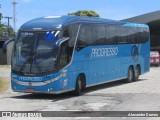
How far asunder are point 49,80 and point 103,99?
209cm

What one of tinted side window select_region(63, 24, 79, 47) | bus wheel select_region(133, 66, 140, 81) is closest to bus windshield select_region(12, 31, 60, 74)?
tinted side window select_region(63, 24, 79, 47)

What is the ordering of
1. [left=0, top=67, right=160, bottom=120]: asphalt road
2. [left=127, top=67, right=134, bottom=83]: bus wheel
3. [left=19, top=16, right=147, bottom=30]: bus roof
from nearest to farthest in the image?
A: [left=0, top=67, right=160, bottom=120]: asphalt road → [left=19, top=16, right=147, bottom=30]: bus roof → [left=127, top=67, right=134, bottom=83]: bus wheel

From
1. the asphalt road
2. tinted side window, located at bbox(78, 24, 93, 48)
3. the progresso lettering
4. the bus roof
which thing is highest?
the bus roof

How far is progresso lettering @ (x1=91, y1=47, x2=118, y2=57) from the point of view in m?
20.8

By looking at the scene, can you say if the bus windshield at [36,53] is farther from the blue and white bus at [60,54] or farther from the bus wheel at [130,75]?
the bus wheel at [130,75]

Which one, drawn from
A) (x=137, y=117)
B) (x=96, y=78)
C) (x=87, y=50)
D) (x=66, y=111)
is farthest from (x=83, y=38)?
(x=137, y=117)

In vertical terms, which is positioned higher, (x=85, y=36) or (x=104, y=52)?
(x=85, y=36)

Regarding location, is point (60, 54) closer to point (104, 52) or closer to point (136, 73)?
point (104, 52)

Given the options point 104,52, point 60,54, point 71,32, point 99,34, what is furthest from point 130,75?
point 60,54

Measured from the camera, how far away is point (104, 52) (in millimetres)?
21953

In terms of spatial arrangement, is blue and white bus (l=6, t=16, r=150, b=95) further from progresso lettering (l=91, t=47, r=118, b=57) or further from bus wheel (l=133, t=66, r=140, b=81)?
bus wheel (l=133, t=66, r=140, b=81)

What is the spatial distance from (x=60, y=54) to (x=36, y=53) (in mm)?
897

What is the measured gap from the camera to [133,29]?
2605cm

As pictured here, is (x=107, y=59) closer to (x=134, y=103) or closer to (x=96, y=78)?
(x=96, y=78)
